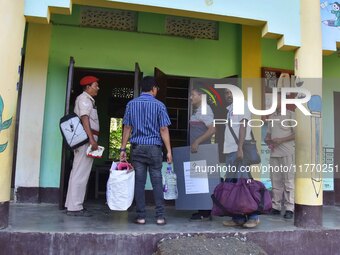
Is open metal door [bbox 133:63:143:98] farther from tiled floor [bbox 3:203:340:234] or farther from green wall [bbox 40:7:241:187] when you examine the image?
tiled floor [bbox 3:203:340:234]

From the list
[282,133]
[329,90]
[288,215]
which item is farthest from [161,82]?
[329,90]

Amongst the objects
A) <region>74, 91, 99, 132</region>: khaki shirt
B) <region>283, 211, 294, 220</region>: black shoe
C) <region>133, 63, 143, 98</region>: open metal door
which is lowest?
<region>283, 211, 294, 220</region>: black shoe

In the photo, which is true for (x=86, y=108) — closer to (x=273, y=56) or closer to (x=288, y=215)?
(x=288, y=215)

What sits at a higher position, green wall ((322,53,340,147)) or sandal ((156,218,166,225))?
green wall ((322,53,340,147))

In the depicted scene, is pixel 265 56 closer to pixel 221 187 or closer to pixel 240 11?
pixel 240 11

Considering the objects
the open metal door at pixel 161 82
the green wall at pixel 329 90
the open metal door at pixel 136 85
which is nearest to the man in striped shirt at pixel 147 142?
the open metal door at pixel 136 85

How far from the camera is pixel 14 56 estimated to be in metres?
3.88

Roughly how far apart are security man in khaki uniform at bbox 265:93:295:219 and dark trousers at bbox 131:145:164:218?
6.31 ft

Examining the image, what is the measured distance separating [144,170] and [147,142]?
13.3 inches

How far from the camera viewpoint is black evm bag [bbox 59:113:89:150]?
4637 millimetres

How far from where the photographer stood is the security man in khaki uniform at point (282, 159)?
5.21 meters

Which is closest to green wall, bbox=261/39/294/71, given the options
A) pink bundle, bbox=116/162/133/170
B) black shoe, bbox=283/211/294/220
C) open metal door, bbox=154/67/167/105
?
open metal door, bbox=154/67/167/105

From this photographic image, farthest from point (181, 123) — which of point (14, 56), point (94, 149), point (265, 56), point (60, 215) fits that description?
point (14, 56)

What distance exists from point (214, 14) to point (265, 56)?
2439 mm
